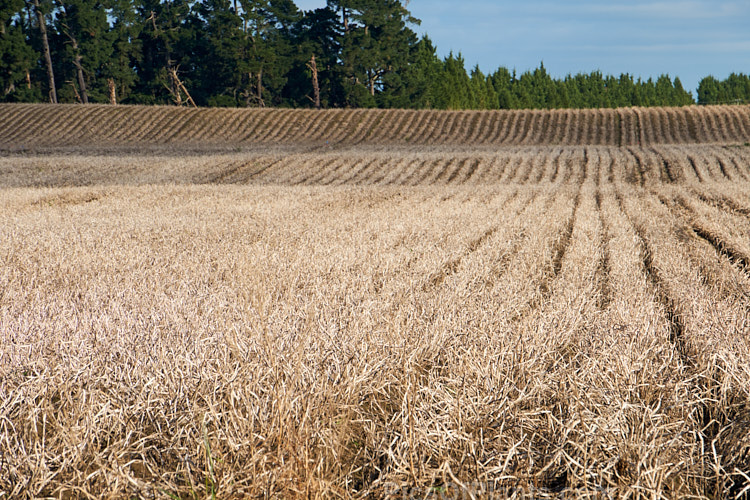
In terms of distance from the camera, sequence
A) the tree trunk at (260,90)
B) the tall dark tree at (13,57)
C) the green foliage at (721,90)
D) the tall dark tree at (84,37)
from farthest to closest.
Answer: the green foliage at (721,90)
the tree trunk at (260,90)
the tall dark tree at (84,37)
the tall dark tree at (13,57)

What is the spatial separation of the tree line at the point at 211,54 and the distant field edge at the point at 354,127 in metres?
14.1

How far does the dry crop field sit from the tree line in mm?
52217

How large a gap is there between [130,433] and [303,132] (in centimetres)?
4046

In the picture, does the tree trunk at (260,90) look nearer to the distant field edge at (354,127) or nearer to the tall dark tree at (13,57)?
the distant field edge at (354,127)

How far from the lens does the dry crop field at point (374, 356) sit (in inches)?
83.0

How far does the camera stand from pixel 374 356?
9.97 ft

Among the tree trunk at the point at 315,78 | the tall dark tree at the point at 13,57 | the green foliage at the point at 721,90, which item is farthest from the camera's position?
the green foliage at the point at 721,90

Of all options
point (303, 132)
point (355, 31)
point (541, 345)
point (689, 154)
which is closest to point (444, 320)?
point (541, 345)

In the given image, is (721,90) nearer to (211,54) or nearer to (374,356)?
(211,54)

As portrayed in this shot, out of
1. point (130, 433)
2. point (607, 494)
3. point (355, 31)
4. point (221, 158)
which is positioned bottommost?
point (607, 494)

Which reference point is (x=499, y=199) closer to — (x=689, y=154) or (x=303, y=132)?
(x=689, y=154)

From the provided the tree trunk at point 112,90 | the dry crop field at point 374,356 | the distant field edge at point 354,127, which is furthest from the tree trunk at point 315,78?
the dry crop field at point 374,356

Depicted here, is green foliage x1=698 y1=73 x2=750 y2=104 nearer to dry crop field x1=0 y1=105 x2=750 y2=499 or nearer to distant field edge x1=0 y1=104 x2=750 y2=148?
distant field edge x1=0 y1=104 x2=750 y2=148

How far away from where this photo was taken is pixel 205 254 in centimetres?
692
